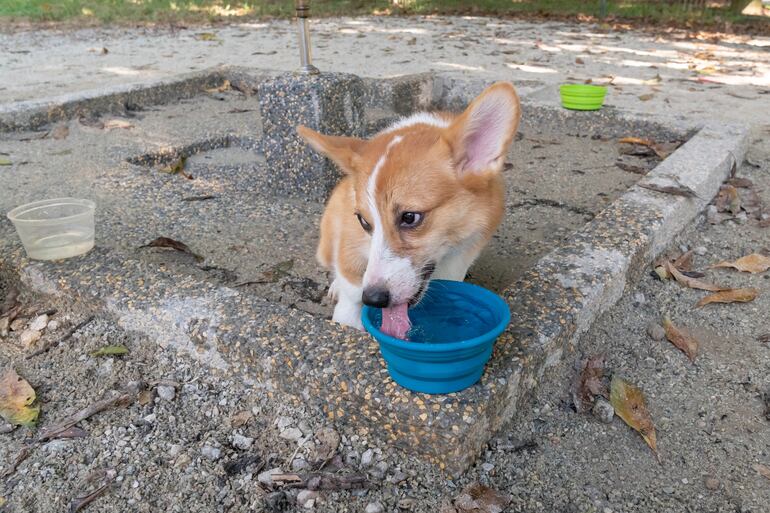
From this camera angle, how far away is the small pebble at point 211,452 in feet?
6.92

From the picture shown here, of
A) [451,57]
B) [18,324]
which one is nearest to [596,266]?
[18,324]

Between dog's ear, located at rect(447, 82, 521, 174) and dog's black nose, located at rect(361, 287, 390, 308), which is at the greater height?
dog's ear, located at rect(447, 82, 521, 174)

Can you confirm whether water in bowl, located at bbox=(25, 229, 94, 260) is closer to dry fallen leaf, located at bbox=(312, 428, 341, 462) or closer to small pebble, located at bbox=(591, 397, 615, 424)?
dry fallen leaf, located at bbox=(312, 428, 341, 462)

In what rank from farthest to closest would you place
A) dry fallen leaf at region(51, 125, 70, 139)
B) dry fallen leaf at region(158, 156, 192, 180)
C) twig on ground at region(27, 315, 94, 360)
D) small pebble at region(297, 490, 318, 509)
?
dry fallen leaf at region(51, 125, 70, 139)
dry fallen leaf at region(158, 156, 192, 180)
twig on ground at region(27, 315, 94, 360)
small pebble at region(297, 490, 318, 509)

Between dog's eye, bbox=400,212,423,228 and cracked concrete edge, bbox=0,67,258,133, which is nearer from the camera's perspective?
dog's eye, bbox=400,212,423,228

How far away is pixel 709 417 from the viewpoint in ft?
7.47

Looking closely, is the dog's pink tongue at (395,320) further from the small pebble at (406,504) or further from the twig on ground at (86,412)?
the twig on ground at (86,412)

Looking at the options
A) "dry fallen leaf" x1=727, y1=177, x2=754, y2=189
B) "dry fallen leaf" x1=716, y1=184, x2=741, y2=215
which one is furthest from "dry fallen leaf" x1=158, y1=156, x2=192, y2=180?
"dry fallen leaf" x1=727, y1=177, x2=754, y2=189

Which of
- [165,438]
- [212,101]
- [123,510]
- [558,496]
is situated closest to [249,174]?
[212,101]

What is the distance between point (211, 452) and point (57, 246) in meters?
1.42

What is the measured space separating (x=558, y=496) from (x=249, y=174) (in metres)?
3.36

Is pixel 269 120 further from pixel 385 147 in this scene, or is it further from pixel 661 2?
pixel 661 2

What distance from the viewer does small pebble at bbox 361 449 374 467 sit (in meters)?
2.04

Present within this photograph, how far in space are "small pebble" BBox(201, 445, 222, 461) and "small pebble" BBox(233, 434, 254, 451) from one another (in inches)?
2.6
